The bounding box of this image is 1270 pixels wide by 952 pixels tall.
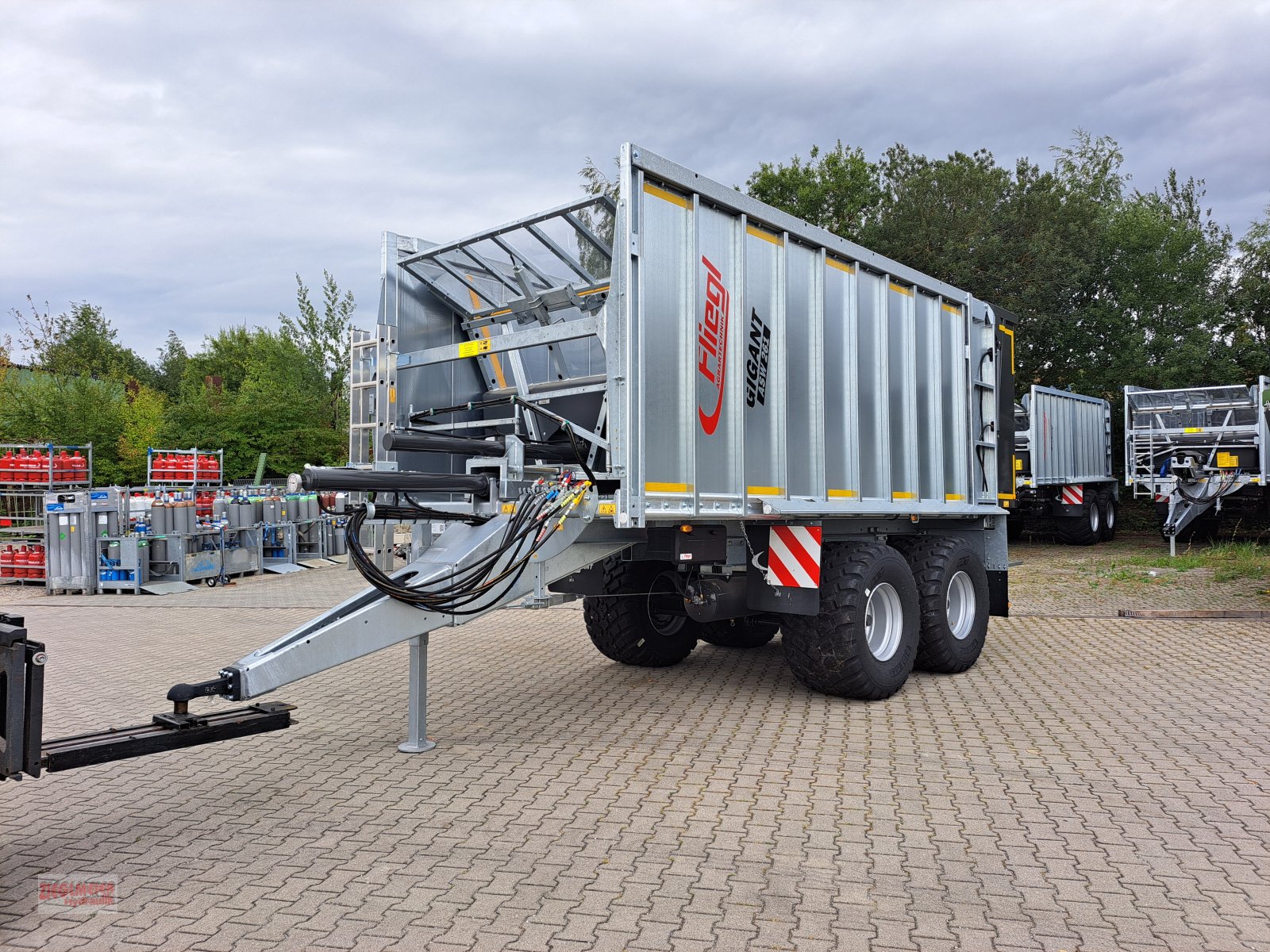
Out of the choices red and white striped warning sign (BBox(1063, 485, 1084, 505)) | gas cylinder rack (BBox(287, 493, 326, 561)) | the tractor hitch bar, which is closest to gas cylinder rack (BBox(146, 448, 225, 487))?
gas cylinder rack (BBox(287, 493, 326, 561))

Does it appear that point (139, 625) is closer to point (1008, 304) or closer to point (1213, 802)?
point (1213, 802)

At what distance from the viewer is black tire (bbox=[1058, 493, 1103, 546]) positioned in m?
20.4

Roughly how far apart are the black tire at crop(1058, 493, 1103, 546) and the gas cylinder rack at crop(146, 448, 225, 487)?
57.6ft

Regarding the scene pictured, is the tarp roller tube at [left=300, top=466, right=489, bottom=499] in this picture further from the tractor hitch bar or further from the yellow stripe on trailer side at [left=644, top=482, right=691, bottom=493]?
the tractor hitch bar

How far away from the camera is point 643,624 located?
26.1ft

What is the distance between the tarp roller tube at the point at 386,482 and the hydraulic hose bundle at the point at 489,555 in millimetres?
146

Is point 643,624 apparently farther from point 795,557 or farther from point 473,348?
point 473,348

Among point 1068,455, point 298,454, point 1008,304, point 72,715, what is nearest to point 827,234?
point 72,715

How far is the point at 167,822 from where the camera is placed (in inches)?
176

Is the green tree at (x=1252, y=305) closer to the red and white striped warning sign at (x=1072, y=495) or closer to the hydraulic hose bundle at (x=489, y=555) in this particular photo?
the red and white striped warning sign at (x=1072, y=495)

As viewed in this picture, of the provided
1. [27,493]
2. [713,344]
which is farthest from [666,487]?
[27,493]

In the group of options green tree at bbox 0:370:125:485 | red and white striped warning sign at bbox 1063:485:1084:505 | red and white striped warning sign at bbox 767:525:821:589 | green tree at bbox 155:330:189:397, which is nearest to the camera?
red and white striped warning sign at bbox 767:525:821:589

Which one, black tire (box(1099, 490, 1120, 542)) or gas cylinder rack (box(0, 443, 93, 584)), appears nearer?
gas cylinder rack (box(0, 443, 93, 584))

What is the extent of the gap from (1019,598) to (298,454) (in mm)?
21684
